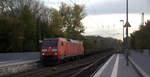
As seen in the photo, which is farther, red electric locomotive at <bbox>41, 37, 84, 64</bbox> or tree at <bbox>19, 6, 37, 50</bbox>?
tree at <bbox>19, 6, 37, 50</bbox>

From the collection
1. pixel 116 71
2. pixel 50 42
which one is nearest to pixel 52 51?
pixel 50 42

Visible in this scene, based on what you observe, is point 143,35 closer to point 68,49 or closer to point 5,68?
point 68,49

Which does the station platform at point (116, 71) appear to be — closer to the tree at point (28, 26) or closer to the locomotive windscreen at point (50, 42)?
the locomotive windscreen at point (50, 42)

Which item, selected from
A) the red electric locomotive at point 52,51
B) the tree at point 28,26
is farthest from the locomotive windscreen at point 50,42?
the tree at point 28,26

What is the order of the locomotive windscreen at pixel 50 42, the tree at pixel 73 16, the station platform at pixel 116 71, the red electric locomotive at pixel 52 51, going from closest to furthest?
Answer: the station platform at pixel 116 71, the red electric locomotive at pixel 52 51, the locomotive windscreen at pixel 50 42, the tree at pixel 73 16

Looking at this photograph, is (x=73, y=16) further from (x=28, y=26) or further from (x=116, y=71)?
(x=116, y=71)

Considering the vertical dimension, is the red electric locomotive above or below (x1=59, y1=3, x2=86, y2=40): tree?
below

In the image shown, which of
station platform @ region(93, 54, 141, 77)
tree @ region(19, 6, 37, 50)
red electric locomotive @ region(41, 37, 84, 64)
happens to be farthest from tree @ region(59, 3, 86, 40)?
station platform @ region(93, 54, 141, 77)

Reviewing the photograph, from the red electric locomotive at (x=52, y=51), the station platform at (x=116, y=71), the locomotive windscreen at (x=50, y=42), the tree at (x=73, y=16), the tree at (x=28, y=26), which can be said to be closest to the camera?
the station platform at (x=116, y=71)

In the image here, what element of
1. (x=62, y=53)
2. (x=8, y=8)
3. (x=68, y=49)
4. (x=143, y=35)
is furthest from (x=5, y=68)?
(x=143, y=35)

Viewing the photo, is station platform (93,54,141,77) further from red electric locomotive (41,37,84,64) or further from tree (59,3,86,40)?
tree (59,3,86,40)

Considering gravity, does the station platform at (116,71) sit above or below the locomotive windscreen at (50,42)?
below

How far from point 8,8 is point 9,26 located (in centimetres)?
1012

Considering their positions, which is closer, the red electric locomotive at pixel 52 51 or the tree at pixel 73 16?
the red electric locomotive at pixel 52 51
